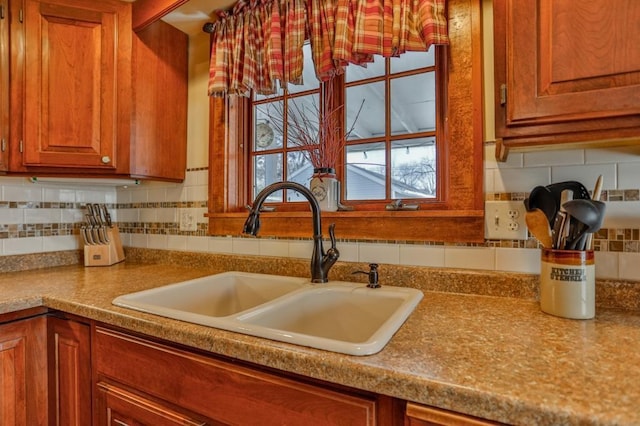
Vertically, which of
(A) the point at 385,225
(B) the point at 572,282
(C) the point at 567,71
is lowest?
(B) the point at 572,282

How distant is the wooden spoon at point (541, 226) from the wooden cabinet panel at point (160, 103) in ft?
4.92

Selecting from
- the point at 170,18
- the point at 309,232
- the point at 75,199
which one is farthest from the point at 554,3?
the point at 75,199

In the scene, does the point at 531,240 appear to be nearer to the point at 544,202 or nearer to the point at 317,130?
the point at 544,202

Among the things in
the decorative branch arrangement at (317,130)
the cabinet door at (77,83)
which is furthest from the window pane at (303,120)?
the cabinet door at (77,83)

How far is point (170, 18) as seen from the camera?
156 cm

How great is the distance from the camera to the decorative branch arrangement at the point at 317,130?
4.44ft

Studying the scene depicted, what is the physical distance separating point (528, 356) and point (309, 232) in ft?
2.86

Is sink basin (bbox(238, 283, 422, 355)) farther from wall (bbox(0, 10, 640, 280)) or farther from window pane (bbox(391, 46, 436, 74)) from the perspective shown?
window pane (bbox(391, 46, 436, 74))

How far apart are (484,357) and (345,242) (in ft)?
2.39

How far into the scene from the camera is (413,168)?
1.30 meters

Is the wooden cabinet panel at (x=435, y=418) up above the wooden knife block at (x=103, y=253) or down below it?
below

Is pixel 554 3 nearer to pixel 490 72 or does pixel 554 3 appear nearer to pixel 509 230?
pixel 490 72

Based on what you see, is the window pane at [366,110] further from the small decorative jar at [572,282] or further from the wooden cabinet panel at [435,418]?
the wooden cabinet panel at [435,418]

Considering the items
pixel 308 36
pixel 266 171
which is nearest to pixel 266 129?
pixel 266 171
